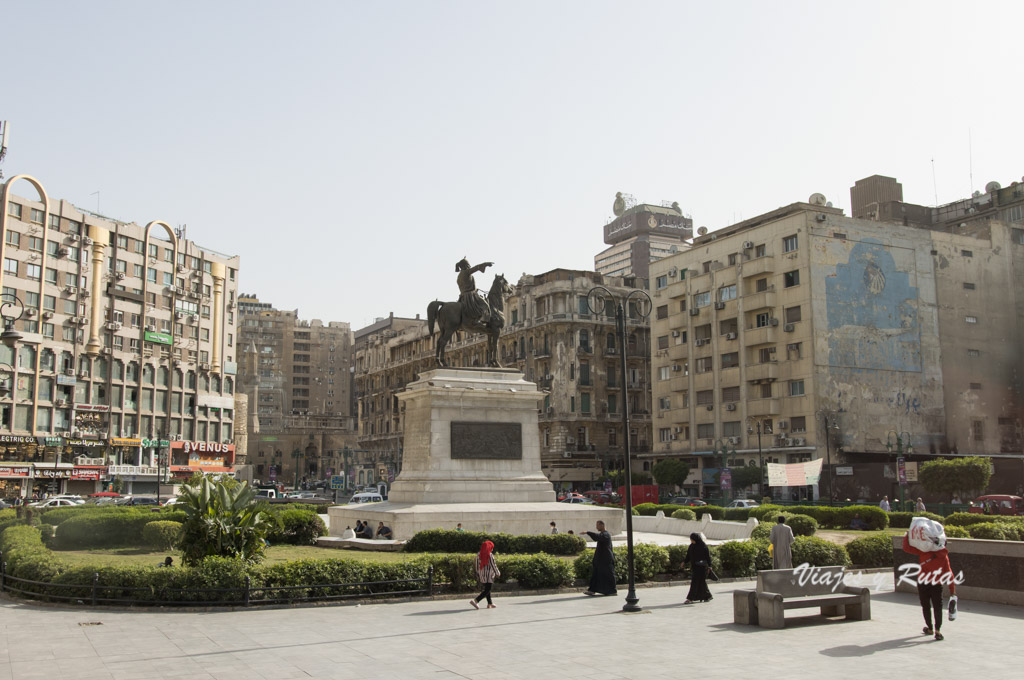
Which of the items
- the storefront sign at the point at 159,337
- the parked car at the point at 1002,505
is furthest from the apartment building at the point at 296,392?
the parked car at the point at 1002,505

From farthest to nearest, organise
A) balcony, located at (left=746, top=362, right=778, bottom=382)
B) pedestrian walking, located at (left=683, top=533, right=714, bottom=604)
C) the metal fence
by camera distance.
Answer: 1. balcony, located at (left=746, top=362, right=778, bottom=382)
2. pedestrian walking, located at (left=683, top=533, right=714, bottom=604)
3. the metal fence

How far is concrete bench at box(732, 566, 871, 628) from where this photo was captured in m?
14.1

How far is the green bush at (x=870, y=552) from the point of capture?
22234 mm

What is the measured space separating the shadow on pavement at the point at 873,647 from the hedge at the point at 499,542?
10.5 meters

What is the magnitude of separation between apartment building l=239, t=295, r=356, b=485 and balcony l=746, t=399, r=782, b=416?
3151 inches

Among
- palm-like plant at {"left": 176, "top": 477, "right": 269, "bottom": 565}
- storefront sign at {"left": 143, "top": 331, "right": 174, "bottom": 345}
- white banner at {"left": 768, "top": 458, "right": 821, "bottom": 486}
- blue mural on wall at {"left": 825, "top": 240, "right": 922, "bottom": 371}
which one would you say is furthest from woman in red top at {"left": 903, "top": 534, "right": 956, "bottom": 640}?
storefront sign at {"left": 143, "top": 331, "right": 174, "bottom": 345}

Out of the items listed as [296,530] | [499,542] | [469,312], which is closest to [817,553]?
[499,542]

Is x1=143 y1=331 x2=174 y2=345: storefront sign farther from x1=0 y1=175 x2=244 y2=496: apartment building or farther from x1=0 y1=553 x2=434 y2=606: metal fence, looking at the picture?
x1=0 y1=553 x2=434 y2=606: metal fence

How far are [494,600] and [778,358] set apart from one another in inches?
2043

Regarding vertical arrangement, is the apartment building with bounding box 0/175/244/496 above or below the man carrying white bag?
above

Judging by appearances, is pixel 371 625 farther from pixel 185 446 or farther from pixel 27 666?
pixel 185 446

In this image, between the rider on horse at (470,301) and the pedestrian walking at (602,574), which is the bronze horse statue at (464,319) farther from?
the pedestrian walking at (602,574)

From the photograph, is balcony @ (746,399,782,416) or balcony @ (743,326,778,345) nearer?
balcony @ (746,399,782,416)

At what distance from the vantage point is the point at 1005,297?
73250 mm
